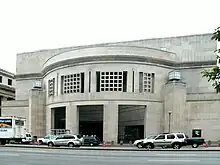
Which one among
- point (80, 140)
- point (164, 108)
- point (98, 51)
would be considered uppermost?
point (98, 51)

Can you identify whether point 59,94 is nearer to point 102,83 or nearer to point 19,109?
point 102,83

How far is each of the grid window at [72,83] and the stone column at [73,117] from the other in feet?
6.87

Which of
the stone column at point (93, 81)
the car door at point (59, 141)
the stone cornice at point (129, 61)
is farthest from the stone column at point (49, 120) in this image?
the car door at point (59, 141)

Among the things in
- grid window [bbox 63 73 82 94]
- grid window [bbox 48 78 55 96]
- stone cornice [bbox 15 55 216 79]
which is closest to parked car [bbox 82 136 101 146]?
grid window [bbox 63 73 82 94]

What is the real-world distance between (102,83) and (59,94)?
697 centimetres

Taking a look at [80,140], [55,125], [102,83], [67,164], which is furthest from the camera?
[55,125]

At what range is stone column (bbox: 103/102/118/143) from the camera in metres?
48.6

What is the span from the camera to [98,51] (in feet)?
166

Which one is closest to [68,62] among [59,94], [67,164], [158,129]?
[59,94]

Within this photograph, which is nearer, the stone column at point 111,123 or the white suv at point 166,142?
the white suv at point 166,142

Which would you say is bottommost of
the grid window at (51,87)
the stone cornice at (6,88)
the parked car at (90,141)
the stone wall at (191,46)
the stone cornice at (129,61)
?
the parked car at (90,141)

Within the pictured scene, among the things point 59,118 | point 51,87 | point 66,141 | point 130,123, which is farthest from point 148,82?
point 66,141

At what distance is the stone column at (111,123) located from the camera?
48.6m

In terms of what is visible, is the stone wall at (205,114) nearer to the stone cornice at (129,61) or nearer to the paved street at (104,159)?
the stone cornice at (129,61)
